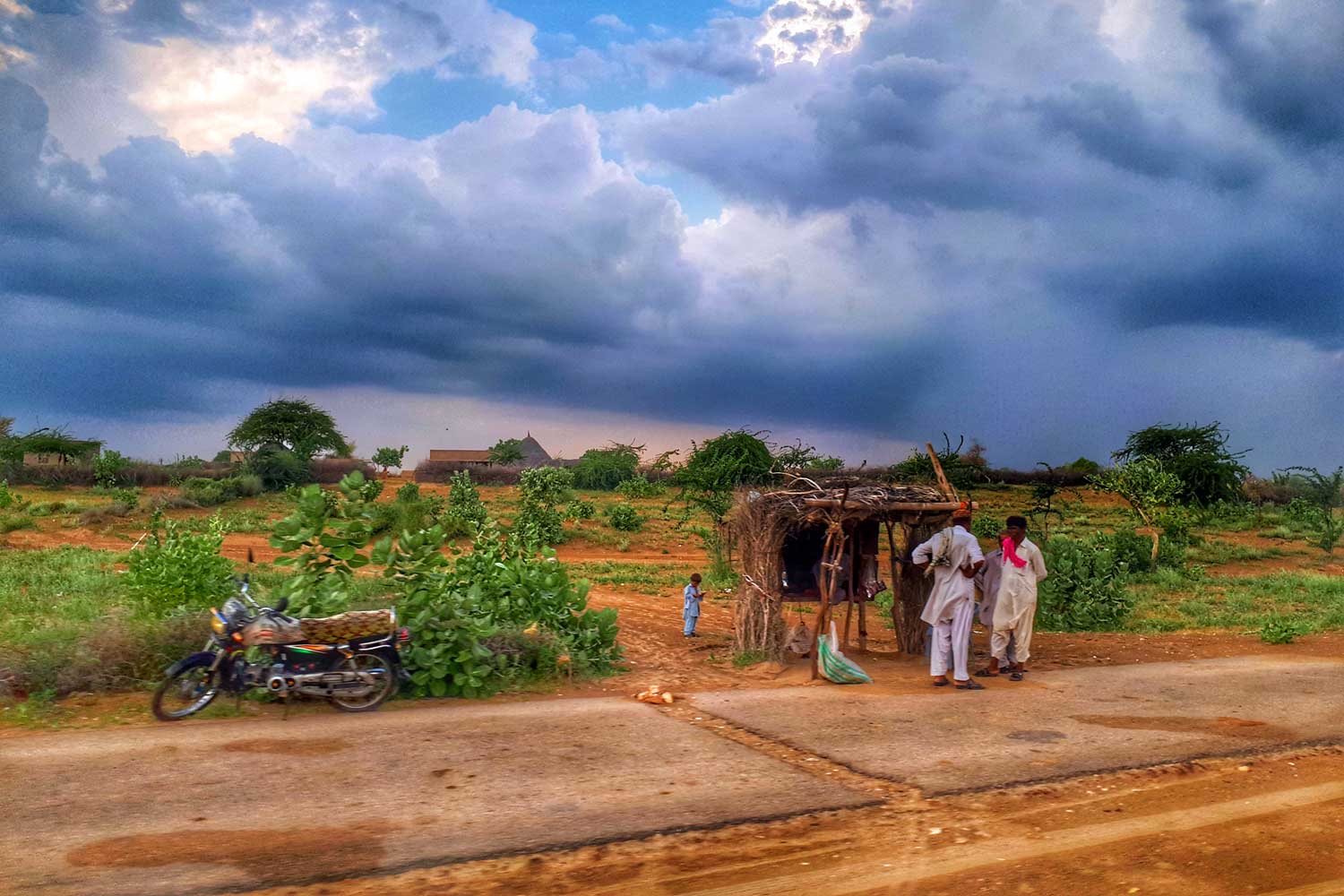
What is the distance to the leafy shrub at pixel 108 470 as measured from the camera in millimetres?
36812

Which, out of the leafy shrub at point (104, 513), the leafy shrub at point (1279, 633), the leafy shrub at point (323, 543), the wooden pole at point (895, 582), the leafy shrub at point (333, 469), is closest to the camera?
the leafy shrub at point (323, 543)

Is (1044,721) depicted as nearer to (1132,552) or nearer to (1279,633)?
(1279,633)

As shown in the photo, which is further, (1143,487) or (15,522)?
(15,522)

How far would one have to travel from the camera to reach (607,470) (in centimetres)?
4659

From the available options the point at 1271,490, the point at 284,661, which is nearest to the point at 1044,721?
the point at 284,661

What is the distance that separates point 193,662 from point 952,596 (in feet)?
21.7

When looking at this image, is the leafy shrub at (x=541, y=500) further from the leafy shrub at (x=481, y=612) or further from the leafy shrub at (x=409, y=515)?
the leafy shrub at (x=481, y=612)

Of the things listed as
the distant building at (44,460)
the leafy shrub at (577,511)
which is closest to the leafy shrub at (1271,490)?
the leafy shrub at (577,511)

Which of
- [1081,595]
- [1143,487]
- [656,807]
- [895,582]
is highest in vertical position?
[1143,487]

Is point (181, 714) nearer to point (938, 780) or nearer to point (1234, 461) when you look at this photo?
point (938, 780)

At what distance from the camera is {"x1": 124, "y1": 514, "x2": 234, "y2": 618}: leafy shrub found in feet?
33.0

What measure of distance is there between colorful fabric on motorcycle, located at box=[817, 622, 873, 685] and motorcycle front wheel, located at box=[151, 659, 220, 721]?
5435 mm

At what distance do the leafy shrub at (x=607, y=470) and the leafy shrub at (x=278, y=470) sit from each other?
12.2 meters

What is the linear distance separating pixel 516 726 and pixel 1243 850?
15.8 feet
